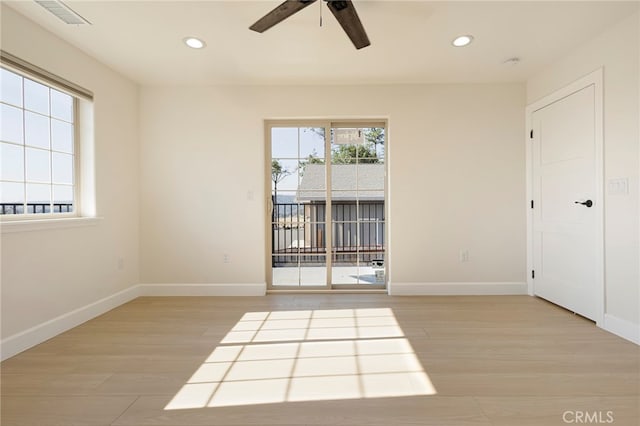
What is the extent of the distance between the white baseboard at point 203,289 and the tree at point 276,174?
1.09m

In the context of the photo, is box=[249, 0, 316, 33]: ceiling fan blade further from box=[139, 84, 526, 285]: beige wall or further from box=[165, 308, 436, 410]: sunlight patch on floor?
Result: box=[165, 308, 436, 410]: sunlight patch on floor

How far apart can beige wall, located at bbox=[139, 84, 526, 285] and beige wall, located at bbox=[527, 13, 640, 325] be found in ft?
3.39

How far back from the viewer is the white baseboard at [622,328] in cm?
233

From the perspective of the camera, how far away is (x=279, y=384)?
182cm

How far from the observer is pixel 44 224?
2.44m

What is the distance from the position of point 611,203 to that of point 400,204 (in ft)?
5.97

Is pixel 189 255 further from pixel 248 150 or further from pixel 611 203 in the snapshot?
pixel 611 203

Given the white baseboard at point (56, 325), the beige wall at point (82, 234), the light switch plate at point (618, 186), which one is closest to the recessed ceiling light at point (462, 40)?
the light switch plate at point (618, 186)

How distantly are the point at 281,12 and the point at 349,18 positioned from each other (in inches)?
16.9

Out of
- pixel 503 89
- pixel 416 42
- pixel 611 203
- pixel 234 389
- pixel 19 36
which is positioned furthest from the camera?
pixel 503 89

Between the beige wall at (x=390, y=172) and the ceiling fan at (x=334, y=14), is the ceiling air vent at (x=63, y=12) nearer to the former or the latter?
the beige wall at (x=390, y=172)

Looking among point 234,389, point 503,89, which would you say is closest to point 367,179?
point 503,89

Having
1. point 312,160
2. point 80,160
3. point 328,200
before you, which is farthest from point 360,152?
point 80,160

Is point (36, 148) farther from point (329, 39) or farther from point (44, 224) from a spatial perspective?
point (329, 39)
